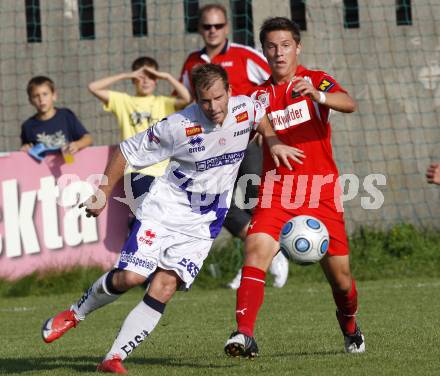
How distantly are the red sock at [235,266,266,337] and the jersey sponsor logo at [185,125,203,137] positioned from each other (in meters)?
0.82

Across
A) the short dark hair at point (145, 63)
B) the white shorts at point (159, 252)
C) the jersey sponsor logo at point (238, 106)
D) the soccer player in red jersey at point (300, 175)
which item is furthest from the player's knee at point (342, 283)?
the short dark hair at point (145, 63)

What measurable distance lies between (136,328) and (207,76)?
4.68ft

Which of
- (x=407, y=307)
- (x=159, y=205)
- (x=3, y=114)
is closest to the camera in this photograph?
(x=159, y=205)

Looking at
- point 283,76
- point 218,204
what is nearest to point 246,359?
point 218,204

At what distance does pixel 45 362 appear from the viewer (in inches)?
264

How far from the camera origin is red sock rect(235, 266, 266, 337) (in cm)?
614

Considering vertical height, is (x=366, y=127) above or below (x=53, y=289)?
above

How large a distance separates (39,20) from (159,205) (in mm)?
6882

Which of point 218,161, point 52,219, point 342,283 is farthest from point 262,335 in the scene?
point 52,219

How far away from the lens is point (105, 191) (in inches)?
244

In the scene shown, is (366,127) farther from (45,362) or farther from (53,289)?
(45,362)

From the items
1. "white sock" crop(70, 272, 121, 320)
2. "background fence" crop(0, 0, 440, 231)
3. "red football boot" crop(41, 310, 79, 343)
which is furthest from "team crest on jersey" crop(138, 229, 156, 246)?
"background fence" crop(0, 0, 440, 231)

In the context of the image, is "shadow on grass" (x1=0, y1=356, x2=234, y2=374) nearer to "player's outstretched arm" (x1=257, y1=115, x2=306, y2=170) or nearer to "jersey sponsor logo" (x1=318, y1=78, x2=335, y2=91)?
"player's outstretched arm" (x1=257, y1=115, x2=306, y2=170)

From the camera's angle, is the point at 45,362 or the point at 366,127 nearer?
the point at 45,362
